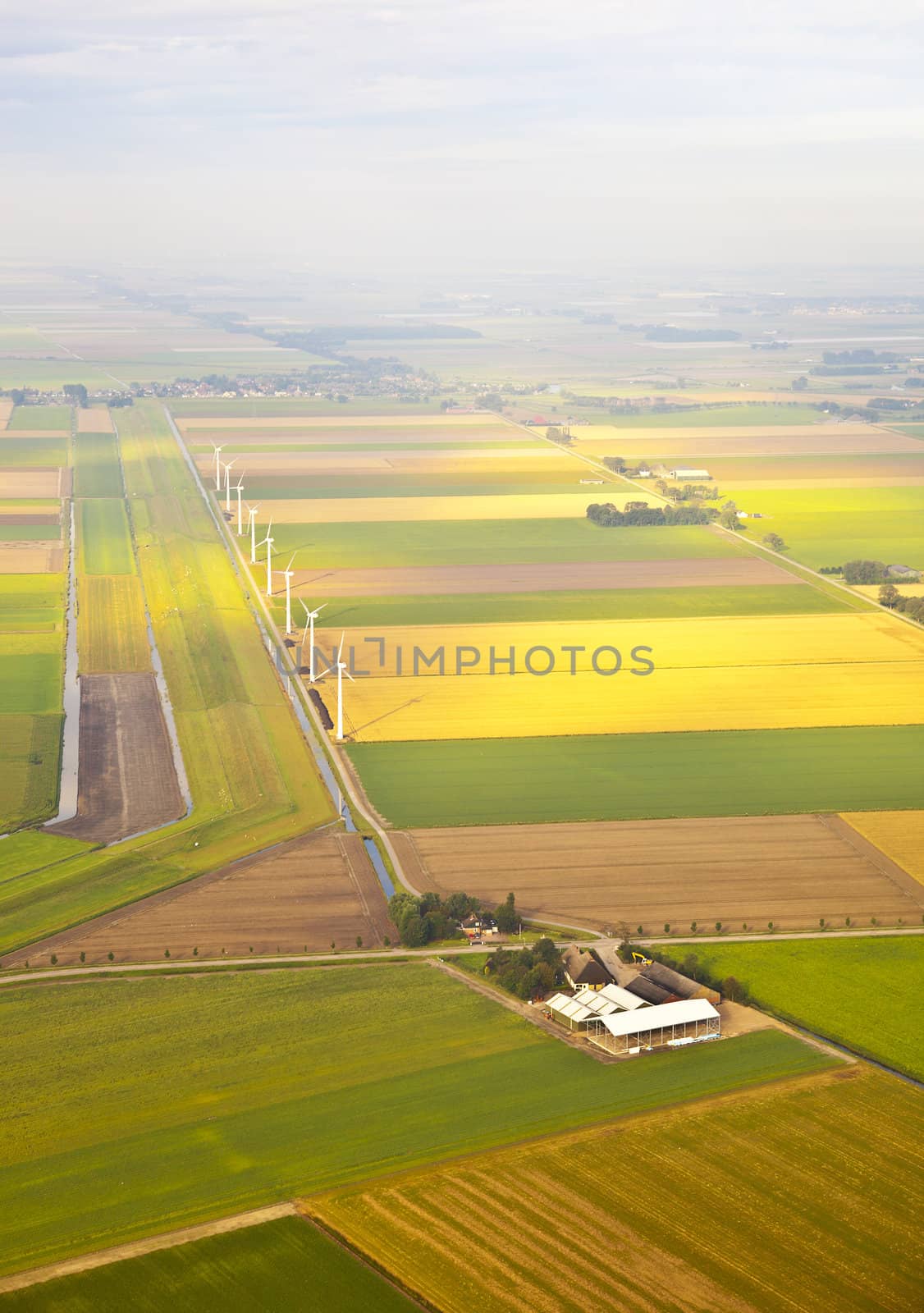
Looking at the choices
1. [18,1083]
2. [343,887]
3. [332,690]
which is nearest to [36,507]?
[332,690]

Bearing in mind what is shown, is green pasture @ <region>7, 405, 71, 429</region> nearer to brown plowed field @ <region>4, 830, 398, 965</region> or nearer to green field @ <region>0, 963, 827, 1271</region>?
brown plowed field @ <region>4, 830, 398, 965</region>

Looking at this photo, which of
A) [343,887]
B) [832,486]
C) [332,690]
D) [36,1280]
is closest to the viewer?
[36,1280]

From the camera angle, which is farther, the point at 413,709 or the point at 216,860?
the point at 413,709

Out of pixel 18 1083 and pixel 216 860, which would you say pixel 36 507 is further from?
pixel 18 1083

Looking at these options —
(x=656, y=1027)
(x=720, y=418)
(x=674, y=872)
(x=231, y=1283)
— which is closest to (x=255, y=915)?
(x=656, y=1027)

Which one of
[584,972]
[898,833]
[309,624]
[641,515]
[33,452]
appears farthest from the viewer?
[33,452]

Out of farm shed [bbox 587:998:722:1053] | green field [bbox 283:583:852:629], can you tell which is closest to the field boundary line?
farm shed [bbox 587:998:722:1053]

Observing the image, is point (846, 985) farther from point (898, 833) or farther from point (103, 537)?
point (103, 537)
